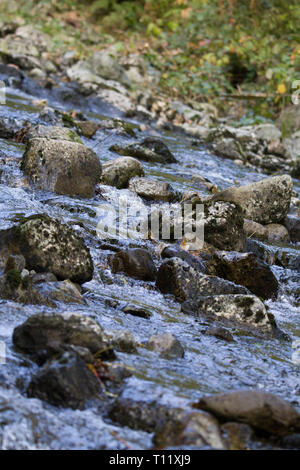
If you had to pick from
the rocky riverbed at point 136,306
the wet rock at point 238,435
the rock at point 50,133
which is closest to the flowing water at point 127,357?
the rocky riverbed at point 136,306

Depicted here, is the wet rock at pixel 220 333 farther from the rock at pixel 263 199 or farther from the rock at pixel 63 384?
the rock at pixel 263 199

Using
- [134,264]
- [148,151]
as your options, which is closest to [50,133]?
[148,151]

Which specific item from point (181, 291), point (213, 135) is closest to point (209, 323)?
point (181, 291)

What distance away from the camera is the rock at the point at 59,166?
192 inches

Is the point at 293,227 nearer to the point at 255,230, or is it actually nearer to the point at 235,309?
the point at 255,230

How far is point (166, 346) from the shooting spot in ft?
8.91

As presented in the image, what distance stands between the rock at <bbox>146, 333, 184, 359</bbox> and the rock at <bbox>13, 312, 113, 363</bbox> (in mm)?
329

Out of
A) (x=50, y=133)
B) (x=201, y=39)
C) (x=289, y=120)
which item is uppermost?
(x=201, y=39)

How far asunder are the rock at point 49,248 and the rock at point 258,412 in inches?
61.5

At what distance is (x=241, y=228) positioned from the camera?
468 cm

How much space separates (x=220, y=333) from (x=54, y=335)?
1076 millimetres

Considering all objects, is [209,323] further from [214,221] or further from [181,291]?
[214,221]

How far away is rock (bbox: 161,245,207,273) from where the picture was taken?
4.10m

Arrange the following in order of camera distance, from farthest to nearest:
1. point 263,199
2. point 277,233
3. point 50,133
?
point 50,133 → point 263,199 → point 277,233
